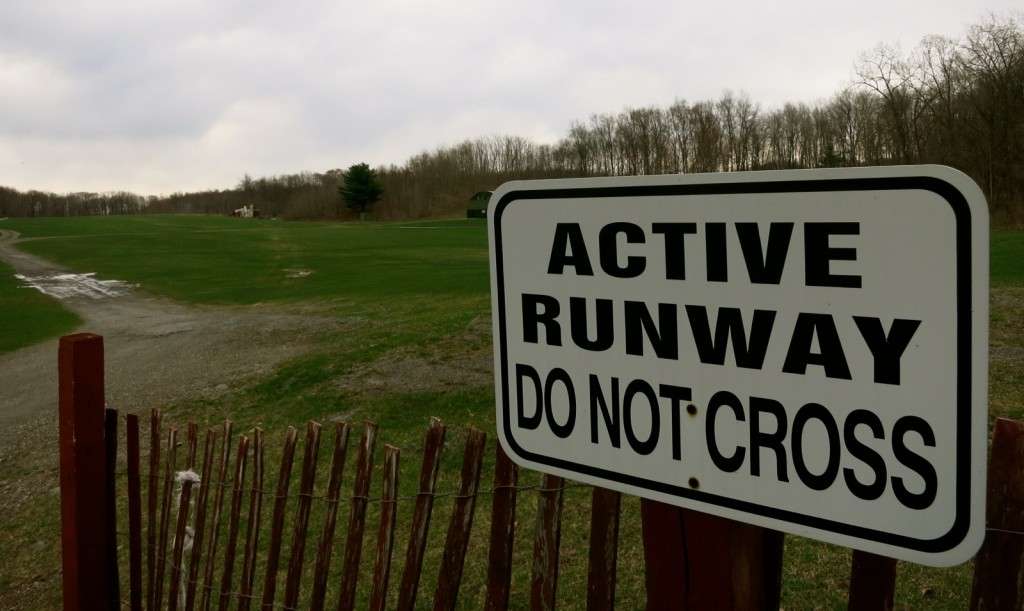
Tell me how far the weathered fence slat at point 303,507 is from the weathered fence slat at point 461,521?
0.70 metres

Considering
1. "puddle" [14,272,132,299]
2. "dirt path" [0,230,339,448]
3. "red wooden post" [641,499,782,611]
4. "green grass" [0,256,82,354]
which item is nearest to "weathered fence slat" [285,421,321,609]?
"red wooden post" [641,499,782,611]

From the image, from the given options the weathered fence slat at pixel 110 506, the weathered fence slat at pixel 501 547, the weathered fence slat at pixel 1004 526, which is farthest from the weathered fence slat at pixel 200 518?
the weathered fence slat at pixel 1004 526

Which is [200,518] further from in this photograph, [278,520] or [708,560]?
[708,560]

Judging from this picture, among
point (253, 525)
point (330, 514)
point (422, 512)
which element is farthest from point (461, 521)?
point (253, 525)

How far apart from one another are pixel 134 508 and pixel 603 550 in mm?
2899

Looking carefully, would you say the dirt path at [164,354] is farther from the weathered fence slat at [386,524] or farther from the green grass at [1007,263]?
the green grass at [1007,263]

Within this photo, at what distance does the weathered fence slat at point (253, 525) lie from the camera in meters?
3.25

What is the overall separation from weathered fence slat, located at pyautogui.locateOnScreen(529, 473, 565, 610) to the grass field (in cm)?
266

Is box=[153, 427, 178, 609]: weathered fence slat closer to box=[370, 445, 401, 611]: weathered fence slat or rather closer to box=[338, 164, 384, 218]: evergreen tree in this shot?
box=[370, 445, 401, 611]: weathered fence slat

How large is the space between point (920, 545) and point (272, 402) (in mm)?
10492

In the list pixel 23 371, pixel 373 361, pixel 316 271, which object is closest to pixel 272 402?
pixel 373 361

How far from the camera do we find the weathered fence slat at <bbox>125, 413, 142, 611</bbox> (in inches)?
146

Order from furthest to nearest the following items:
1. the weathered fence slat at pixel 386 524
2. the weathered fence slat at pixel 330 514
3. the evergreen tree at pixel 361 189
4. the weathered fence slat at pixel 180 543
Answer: the evergreen tree at pixel 361 189 → the weathered fence slat at pixel 180 543 → the weathered fence slat at pixel 330 514 → the weathered fence slat at pixel 386 524

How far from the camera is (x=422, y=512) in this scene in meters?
2.51
